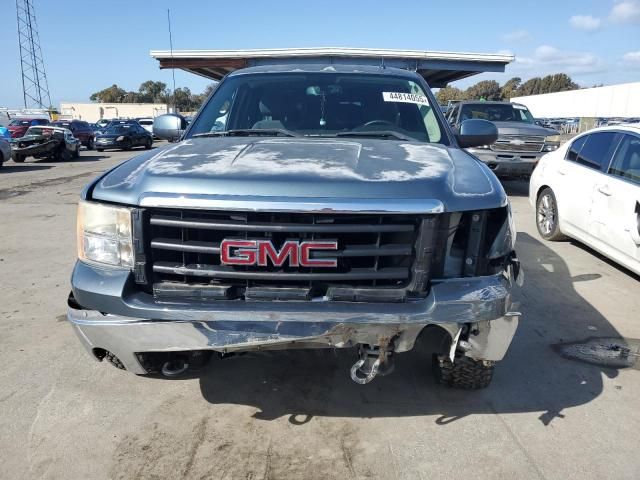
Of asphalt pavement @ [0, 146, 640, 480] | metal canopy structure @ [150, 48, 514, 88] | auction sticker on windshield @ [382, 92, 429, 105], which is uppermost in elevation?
metal canopy structure @ [150, 48, 514, 88]

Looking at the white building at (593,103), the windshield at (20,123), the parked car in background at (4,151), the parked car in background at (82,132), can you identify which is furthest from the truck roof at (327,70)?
the white building at (593,103)

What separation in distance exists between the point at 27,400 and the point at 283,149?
2.13 meters

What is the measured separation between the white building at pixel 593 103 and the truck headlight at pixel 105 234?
1755 inches

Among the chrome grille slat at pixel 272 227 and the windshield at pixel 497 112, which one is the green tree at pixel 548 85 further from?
the chrome grille slat at pixel 272 227

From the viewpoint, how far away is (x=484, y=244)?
96.2 inches

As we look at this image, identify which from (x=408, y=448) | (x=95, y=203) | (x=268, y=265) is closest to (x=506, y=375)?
(x=408, y=448)

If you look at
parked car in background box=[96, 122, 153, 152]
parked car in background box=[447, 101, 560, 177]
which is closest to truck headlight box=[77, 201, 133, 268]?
parked car in background box=[447, 101, 560, 177]

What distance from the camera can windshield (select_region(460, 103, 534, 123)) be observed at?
39.7ft

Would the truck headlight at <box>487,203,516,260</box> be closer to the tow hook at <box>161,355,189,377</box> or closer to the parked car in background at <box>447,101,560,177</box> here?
the tow hook at <box>161,355,189,377</box>

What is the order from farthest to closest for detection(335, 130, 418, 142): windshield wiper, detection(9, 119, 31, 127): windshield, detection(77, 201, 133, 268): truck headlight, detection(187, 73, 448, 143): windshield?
1. detection(9, 119, 31, 127): windshield
2. detection(187, 73, 448, 143): windshield
3. detection(335, 130, 418, 142): windshield wiper
4. detection(77, 201, 133, 268): truck headlight

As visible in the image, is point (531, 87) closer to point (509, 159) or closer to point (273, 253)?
point (509, 159)

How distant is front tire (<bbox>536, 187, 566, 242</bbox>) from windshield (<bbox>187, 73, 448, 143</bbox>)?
368 centimetres

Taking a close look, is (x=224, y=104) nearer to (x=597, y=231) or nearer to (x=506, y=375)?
(x=506, y=375)

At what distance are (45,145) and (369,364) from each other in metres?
20.6
